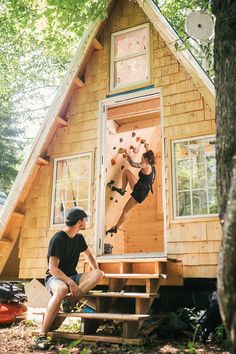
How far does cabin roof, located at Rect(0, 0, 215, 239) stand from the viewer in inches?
228

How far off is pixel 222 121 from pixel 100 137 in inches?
177

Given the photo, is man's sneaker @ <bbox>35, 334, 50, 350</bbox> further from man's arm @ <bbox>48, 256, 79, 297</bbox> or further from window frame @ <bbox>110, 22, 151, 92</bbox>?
window frame @ <bbox>110, 22, 151, 92</bbox>

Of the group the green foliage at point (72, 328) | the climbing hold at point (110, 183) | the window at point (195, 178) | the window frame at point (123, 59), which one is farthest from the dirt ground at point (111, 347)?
the window frame at point (123, 59)

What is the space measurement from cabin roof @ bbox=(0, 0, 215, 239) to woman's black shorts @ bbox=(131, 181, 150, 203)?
A: 194cm

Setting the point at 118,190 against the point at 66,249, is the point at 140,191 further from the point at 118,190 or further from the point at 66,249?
the point at 66,249

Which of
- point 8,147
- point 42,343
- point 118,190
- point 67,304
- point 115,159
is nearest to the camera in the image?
point 42,343

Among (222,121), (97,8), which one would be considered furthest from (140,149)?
(222,121)

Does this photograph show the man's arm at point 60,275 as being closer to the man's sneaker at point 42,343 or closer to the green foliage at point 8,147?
the man's sneaker at point 42,343

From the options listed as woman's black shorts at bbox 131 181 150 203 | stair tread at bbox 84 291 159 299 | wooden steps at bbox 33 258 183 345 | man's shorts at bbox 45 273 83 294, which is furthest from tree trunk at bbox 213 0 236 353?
woman's black shorts at bbox 131 181 150 203

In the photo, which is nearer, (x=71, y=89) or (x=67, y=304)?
(x=67, y=304)

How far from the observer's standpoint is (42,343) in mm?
4105

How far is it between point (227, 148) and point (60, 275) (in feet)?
9.84

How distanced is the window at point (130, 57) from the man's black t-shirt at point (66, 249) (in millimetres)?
3264

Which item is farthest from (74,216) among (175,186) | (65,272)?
(175,186)
